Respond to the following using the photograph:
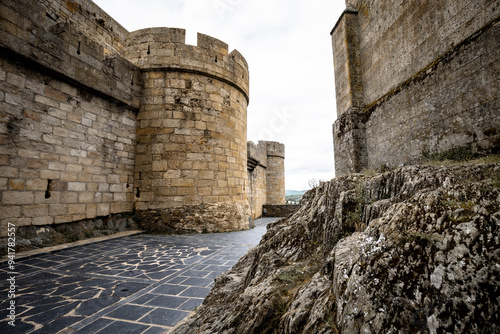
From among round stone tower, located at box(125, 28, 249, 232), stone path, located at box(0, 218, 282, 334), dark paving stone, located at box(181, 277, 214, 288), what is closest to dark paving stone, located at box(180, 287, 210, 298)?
stone path, located at box(0, 218, 282, 334)

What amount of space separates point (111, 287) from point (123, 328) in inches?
42.2

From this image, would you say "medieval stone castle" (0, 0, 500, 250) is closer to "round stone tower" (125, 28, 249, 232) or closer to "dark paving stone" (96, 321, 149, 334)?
"round stone tower" (125, 28, 249, 232)

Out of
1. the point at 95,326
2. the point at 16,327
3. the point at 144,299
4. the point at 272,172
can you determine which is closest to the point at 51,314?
the point at 16,327

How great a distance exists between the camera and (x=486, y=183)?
125 cm

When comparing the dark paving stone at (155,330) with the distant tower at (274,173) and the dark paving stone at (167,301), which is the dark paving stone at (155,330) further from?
the distant tower at (274,173)

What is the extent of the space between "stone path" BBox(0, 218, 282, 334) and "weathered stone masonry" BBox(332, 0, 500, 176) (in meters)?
3.32

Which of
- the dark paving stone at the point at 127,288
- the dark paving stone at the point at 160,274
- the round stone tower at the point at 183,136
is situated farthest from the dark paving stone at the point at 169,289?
the round stone tower at the point at 183,136

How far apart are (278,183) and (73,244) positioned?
1451 cm

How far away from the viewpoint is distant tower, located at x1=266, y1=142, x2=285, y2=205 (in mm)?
17938

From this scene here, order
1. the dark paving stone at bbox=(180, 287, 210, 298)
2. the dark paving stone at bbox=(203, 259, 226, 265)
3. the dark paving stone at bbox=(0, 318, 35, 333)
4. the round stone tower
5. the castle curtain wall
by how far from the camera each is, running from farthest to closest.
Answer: the round stone tower
the castle curtain wall
the dark paving stone at bbox=(203, 259, 226, 265)
the dark paving stone at bbox=(180, 287, 210, 298)
the dark paving stone at bbox=(0, 318, 35, 333)

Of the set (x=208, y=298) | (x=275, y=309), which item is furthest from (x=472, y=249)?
(x=208, y=298)

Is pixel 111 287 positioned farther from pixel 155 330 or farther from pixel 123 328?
pixel 155 330

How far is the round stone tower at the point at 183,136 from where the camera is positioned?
7113mm

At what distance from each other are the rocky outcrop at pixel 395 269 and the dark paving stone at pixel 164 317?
22 centimetres
